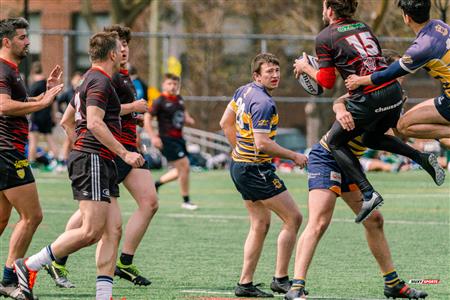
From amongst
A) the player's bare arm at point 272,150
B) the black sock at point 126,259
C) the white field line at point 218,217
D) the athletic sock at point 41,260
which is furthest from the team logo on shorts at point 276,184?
the white field line at point 218,217

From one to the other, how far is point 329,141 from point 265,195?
2.76 feet

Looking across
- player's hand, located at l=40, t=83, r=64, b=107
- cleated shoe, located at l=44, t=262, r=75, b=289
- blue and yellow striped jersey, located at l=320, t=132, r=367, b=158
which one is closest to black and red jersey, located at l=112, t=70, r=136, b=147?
player's hand, located at l=40, t=83, r=64, b=107

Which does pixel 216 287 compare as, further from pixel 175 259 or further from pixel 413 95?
pixel 413 95

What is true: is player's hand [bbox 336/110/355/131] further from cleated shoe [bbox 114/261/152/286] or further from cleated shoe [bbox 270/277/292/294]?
cleated shoe [bbox 114/261/152/286]

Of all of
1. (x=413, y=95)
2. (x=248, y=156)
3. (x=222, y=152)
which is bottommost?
(x=222, y=152)

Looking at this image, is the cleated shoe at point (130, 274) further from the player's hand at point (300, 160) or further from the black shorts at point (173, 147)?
the black shorts at point (173, 147)

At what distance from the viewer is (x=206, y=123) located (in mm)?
36438

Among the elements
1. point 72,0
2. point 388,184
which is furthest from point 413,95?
point 72,0

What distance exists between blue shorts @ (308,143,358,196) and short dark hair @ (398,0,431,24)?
1.29 meters

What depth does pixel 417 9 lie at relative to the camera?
8.33 metres

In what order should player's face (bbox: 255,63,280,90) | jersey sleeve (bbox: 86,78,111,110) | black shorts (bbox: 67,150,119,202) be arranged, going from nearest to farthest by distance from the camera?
jersey sleeve (bbox: 86,78,111,110) < black shorts (bbox: 67,150,119,202) < player's face (bbox: 255,63,280,90)

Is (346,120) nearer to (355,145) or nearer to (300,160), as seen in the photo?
(355,145)

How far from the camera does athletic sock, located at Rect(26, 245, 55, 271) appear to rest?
788cm

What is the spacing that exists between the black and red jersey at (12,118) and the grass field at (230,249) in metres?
1.29
